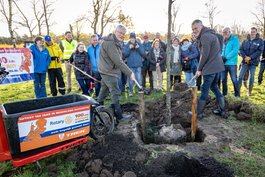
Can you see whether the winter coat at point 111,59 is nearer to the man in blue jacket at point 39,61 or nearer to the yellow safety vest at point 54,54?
the man in blue jacket at point 39,61

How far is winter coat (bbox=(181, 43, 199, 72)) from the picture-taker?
334 inches

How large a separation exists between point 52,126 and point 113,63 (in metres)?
2.11

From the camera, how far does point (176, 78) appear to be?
952cm

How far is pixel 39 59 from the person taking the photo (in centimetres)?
723

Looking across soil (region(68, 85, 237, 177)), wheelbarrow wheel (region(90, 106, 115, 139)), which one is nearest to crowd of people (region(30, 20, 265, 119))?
wheelbarrow wheel (region(90, 106, 115, 139))

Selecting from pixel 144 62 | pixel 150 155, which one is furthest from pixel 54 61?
pixel 150 155

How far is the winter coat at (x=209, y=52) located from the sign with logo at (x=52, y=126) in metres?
2.76

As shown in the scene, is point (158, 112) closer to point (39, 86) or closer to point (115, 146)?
point (115, 146)

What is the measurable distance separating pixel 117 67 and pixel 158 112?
188cm

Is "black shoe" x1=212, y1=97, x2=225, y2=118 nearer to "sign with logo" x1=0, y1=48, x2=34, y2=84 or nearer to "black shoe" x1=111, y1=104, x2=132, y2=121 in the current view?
"black shoe" x1=111, y1=104, x2=132, y2=121

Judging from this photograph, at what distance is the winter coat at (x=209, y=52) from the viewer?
204 inches

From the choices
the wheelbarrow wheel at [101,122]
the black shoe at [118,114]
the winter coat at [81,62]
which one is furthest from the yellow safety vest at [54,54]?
the wheelbarrow wheel at [101,122]

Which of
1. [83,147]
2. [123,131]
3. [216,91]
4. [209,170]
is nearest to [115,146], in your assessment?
[83,147]

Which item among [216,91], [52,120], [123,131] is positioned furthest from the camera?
[216,91]
